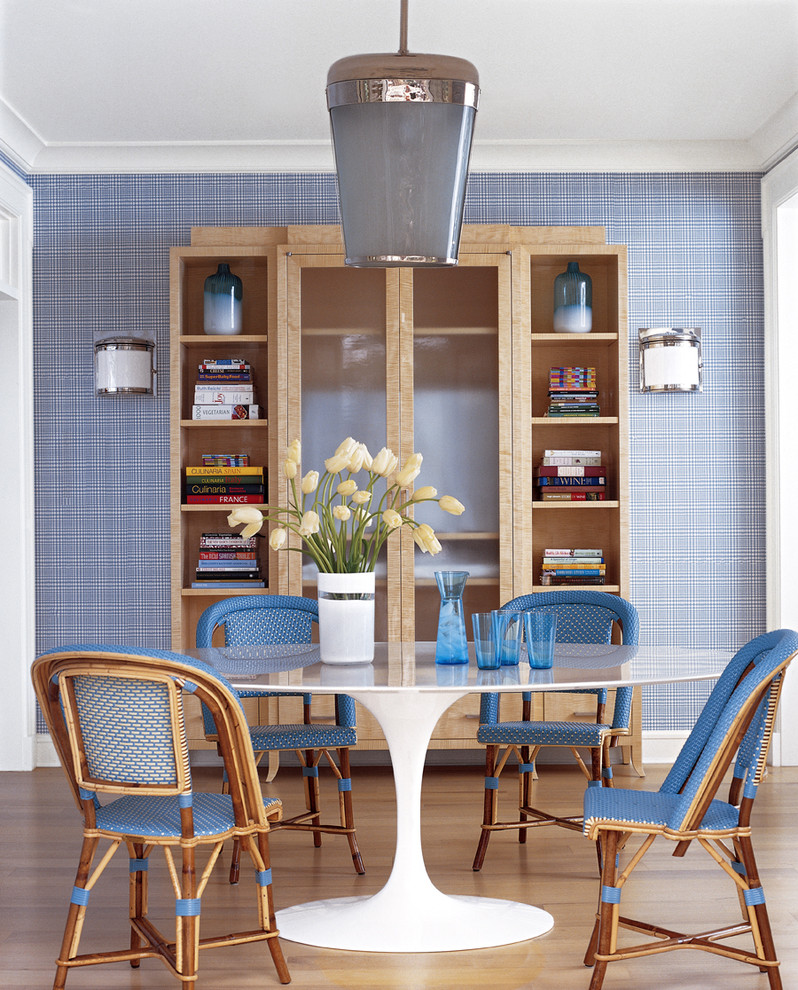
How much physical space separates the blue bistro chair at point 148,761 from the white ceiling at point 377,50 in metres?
2.32

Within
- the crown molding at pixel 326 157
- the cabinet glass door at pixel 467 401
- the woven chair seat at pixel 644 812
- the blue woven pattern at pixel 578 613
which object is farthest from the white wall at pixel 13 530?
the woven chair seat at pixel 644 812

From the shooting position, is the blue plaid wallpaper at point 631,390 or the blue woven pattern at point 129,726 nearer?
the blue woven pattern at point 129,726

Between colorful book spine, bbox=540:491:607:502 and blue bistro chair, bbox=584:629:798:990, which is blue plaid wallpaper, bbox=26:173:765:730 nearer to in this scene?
colorful book spine, bbox=540:491:607:502

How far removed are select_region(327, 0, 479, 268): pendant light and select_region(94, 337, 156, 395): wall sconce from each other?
2695 mm

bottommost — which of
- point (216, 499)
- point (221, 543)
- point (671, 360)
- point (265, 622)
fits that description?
point (265, 622)

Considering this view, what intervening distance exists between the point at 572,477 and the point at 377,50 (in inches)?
73.6

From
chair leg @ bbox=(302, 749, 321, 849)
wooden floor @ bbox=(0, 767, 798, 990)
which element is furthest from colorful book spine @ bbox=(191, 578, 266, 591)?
chair leg @ bbox=(302, 749, 321, 849)

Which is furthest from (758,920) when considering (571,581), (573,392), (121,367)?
(121,367)

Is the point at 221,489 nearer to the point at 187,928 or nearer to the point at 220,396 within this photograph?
the point at 220,396

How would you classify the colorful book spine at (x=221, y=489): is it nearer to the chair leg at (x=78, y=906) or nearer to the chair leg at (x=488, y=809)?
the chair leg at (x=488, y=809)

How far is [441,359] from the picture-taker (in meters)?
4.36

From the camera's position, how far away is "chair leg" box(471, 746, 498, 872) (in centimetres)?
317

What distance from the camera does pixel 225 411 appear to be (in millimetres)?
4465

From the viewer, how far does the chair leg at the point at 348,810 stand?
316cm
